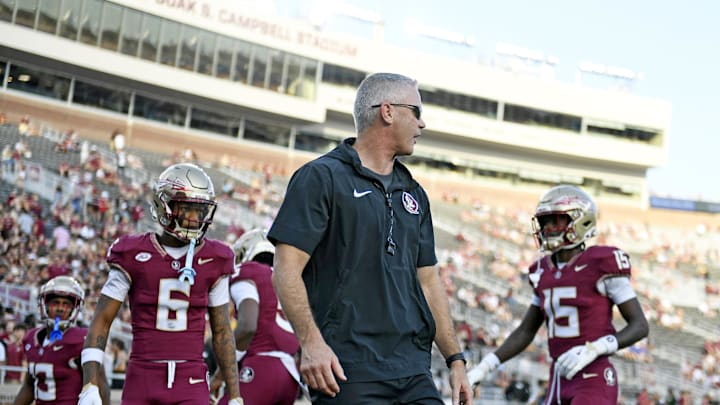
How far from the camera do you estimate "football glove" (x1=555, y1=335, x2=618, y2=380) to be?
589 cm

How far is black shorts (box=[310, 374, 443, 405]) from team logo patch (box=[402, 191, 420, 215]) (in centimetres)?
72

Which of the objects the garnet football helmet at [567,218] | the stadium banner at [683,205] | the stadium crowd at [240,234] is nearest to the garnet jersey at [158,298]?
the garnet football helmet at [567,218]

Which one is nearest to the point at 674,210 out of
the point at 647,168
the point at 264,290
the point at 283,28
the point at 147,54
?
the point at 647,168

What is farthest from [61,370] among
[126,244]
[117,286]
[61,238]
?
[61,238]

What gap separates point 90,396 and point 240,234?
62.0 ft

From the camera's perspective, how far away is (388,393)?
12.5ft

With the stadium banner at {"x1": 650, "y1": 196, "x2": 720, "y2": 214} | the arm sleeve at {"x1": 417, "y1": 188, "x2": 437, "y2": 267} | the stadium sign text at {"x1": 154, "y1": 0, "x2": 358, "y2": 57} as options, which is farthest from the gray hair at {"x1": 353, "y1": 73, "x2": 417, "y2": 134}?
the stadium banner at {"x1": 650, "y1": 196, "x2": 720, "y2": 214}

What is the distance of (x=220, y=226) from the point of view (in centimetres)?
2719

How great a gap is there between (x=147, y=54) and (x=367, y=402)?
111ft

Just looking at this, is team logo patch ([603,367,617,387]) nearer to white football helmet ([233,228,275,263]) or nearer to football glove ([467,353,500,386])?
football glove ([467,353,500,386])

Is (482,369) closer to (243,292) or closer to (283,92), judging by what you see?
(243,292)

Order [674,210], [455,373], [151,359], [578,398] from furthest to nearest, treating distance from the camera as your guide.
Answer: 1. [674,210]
2. [578,398]
3. [151,359]
4. [455,373]

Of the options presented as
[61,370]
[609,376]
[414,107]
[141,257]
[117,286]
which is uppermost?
[414,107]

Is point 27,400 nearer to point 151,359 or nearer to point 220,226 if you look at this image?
point 151,359
